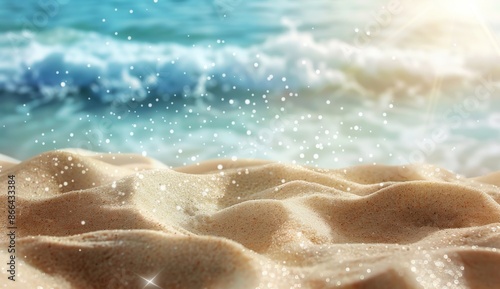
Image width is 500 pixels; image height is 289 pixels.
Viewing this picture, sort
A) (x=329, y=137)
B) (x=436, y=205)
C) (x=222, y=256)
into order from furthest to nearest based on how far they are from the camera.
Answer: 1. (x=329, y=137)
2. (x=436, y=205)
3. (x=222, y=256)

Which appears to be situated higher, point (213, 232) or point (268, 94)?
point (213, 232)

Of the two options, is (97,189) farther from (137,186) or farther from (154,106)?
(154,106)

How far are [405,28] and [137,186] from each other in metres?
3.21

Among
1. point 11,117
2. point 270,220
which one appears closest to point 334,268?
point 270,220

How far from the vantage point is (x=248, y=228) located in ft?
4.83

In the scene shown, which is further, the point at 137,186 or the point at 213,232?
the point at 137,186

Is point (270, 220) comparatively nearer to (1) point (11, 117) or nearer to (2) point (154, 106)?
(2) point (154, 106)

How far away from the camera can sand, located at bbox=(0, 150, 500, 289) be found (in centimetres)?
110

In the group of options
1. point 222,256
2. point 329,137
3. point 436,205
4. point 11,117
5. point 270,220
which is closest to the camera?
point 222,256

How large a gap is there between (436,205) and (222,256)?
797mm

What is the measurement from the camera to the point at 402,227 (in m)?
1.57

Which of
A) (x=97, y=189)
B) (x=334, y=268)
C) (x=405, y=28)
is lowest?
(x=405, y=28)

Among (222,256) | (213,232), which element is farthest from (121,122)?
(222,256)

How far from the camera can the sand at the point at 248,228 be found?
1103 mm
